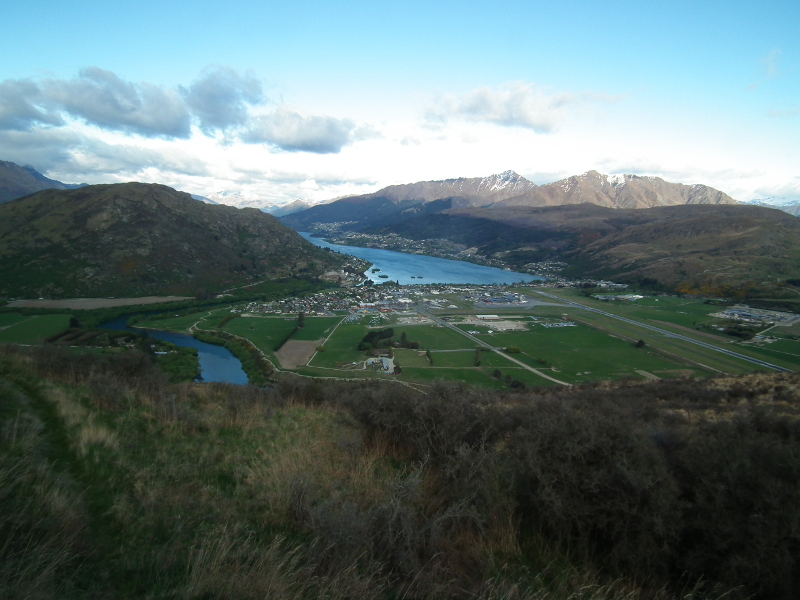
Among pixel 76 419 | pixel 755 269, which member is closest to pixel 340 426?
pixel 76 419

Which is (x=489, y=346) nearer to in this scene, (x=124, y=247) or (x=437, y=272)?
(x=124, y=247)

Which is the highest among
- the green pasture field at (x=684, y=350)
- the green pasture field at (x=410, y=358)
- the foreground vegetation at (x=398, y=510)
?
the foreground vegetation at (x=398, y=510)

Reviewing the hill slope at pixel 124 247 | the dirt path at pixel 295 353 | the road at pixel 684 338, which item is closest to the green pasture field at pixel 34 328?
the hill slope at pixel 124 247

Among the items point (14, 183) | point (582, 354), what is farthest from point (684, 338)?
point (14, 183)

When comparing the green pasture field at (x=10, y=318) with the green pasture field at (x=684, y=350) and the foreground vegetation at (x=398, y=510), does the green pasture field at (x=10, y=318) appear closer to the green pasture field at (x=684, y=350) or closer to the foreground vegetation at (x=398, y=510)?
the foreground vegetation at (x=398, y=510)

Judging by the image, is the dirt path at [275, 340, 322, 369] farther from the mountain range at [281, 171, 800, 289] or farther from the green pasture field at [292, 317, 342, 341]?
→ the mountain range at [281, 171, 800, 289]

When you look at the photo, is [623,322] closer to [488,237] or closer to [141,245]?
[141,245]

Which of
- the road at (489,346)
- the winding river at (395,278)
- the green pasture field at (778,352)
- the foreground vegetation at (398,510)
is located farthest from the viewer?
the green pasture field at (778,352)

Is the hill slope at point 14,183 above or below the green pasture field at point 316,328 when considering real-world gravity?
above
